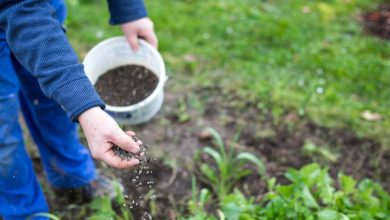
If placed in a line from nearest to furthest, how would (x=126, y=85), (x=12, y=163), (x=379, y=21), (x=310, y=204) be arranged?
1. (x=12, y=163)
2. (x=310, y=204)
3. (x=126, y=85)
4. (x=379, y=21)

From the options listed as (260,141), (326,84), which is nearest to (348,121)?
(326,84)

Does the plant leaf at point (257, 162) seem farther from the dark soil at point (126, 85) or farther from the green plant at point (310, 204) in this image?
the dark soil at point (126, 85)

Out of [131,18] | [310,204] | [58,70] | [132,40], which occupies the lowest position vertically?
[310,204]

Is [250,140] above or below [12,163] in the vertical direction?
below

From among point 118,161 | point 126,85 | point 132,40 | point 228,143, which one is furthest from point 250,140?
point 118,161

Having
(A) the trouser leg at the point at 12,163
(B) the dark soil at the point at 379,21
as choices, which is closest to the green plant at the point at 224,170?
(A) the trouser leg at the point at 12,163

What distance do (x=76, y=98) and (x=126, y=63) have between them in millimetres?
882

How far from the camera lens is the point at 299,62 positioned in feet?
10.3

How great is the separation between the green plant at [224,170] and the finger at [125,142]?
1001 millimetres

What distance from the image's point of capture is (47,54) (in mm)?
1324

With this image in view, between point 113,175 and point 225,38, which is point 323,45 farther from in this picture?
point 113,175

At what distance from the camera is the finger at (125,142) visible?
4.09 feet

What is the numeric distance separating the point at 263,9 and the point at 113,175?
202 centimetres

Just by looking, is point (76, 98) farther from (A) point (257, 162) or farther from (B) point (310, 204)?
(A) point (257, 162)
